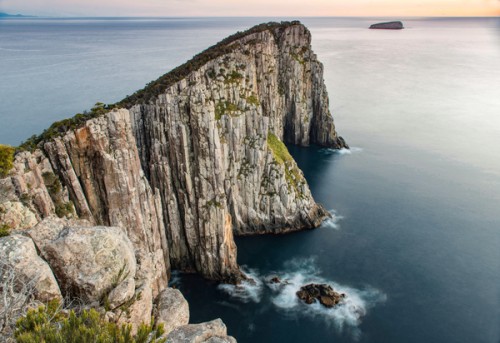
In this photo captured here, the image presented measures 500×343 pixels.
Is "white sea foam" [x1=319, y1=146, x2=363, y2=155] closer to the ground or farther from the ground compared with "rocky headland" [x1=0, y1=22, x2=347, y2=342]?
closer to the ground

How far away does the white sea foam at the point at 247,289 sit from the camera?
57.5 m

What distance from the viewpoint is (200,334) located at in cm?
2333

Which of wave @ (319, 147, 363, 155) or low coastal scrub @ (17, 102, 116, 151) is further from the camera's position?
wave @ (319, 147, 363, 155)

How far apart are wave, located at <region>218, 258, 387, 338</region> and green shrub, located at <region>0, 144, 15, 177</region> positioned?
3466 cm

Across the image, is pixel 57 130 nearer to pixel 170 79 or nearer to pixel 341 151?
pixel 170 79

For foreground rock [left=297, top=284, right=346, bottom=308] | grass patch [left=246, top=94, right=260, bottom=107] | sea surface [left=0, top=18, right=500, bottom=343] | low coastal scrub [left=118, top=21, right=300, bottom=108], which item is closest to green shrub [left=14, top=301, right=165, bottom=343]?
sea surface [left=0, top=18, right=500, bottom=343]

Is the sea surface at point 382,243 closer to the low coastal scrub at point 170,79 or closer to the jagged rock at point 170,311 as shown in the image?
the jagged rock at point 170,311

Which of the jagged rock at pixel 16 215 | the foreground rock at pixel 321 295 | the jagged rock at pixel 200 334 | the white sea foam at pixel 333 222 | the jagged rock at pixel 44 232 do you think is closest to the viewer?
the jagged rock at pixel 200 334

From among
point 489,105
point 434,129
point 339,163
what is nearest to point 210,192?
point 339,163

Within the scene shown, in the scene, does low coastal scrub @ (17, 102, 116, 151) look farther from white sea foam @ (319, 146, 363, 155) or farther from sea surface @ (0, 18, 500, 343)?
white sea foam @ (319, 146, 363, 155)

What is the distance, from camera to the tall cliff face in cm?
4344

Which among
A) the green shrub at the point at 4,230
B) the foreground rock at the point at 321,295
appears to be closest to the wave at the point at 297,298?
the foreground rock at the point at 321,295

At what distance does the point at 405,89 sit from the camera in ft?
636

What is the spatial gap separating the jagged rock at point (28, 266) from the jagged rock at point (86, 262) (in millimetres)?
935
